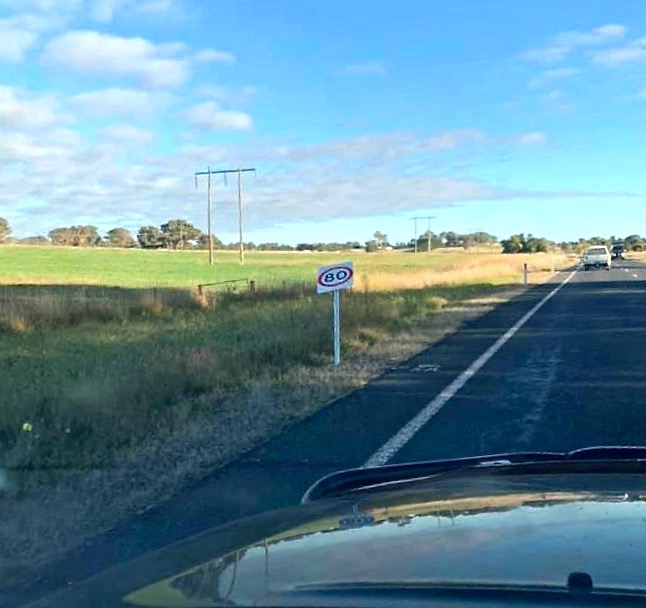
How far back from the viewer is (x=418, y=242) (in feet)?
565

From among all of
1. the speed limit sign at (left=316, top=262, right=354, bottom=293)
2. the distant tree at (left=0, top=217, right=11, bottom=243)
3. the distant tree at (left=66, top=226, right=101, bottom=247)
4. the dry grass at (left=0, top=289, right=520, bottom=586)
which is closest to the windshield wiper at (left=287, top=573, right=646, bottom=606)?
the dry grass at (left=0, top=289, right=520, bottom=586)

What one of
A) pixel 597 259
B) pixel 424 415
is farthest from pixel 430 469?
pixel 597 259

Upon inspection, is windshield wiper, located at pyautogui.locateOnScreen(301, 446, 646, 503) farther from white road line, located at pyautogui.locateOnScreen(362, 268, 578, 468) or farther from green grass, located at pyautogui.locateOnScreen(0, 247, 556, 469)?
green grass, located at pyautogui.locateOnScreen(0, 247, 556, 469)

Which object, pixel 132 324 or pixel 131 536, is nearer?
pixel 131 536

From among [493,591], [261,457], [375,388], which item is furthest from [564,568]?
[375,388]

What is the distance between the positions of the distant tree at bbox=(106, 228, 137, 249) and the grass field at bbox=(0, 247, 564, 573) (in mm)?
138822

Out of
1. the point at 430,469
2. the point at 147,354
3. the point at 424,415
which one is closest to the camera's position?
→ the point at 430,469

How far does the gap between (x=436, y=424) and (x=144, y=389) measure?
358cm

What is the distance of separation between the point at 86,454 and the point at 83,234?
514 feet

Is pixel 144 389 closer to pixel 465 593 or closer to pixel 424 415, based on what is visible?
pixel 424 415

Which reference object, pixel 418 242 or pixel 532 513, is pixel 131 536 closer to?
pixel 532 513

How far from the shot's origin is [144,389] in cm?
1045

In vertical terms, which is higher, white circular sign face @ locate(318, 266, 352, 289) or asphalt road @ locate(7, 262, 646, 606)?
white circular sign face @ locate(318, 266, 352, 289)

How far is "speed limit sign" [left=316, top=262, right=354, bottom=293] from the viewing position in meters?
14.1
